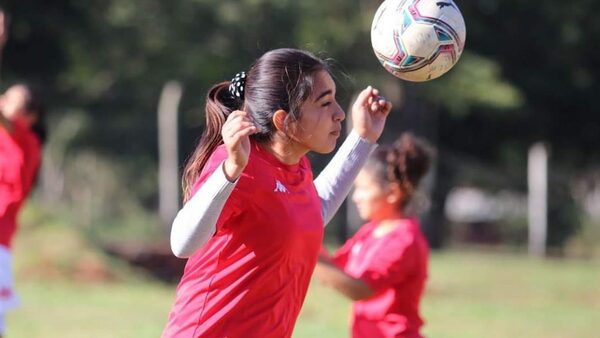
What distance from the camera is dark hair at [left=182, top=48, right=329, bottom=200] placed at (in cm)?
376

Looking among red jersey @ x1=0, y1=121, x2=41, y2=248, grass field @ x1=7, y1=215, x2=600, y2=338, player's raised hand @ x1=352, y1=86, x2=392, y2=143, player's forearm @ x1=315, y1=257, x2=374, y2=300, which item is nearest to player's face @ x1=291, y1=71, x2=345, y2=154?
player's raised hand @ x1=352, y1=86, x2=392, y2=143

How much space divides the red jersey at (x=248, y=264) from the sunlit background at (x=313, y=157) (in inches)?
339

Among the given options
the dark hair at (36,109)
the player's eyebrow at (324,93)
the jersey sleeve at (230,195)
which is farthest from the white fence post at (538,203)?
the jersey sleeve at (230,195)

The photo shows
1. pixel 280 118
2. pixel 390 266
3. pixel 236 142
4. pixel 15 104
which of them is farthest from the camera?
pixel 15 104

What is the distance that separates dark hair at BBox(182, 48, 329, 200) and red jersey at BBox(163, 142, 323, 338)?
0.10m

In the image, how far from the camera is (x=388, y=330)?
17.0ft

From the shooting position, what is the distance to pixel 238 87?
3.84 meters

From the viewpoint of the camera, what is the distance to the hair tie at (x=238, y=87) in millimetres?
3832

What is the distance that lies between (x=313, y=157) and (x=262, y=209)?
13978mm


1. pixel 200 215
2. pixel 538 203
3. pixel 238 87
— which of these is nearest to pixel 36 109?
pixel 238 87

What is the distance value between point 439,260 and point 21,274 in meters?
7.06

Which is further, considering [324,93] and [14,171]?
[14,171]

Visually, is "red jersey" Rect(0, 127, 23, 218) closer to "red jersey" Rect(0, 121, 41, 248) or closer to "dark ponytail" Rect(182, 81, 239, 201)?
"red jersey" Rect(0, 121, 41, 248)

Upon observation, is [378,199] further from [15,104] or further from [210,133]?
[15,104]
